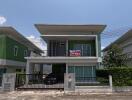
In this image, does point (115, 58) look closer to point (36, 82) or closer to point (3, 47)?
point (36, 82)

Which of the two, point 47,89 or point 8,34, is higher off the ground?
point 8,34

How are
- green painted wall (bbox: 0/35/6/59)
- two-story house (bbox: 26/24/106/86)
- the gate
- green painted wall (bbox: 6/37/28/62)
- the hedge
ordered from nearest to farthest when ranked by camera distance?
1. the hedge
2. the gate
3. green painted wall (bbox: 0/35/6/59)
4. green painted wall (bbox: 6/37/28/62)
5. two-story house (bbox: 26/24/106/86)

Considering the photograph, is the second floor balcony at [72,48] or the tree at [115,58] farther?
the tree at [115,58]

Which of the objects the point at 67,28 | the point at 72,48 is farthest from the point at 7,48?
the point at 72,48

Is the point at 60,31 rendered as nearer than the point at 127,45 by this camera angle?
Yes

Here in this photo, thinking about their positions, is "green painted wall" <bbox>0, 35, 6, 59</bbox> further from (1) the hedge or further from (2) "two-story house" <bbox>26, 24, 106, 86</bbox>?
(1) the hedge

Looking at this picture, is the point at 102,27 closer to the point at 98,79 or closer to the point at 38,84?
the point at 98,79

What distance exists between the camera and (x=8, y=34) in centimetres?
2464

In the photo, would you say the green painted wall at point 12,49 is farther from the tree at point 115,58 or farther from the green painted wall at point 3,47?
the tree at point 115,58

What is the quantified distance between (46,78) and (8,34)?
892 cm

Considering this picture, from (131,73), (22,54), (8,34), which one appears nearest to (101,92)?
(131,73)

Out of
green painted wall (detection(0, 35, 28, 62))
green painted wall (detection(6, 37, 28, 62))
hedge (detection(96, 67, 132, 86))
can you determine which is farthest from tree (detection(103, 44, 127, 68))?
green painted wall (detection(0, 35, 28, 62))

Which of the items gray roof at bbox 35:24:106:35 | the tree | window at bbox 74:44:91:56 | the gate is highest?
gray roof at bbox 35:24:106:35

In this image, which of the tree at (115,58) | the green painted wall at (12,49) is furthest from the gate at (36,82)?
the tree at (115,58)
